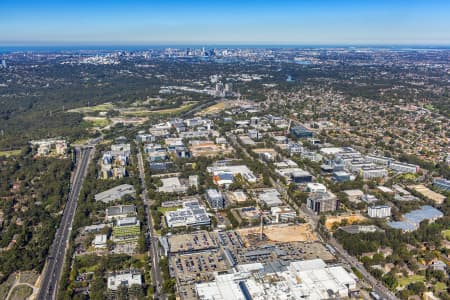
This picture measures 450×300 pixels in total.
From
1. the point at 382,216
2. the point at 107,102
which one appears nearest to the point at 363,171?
the point at 382,216

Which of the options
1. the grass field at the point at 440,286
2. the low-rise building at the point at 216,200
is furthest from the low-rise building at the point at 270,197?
the grass field at the point at 440,286

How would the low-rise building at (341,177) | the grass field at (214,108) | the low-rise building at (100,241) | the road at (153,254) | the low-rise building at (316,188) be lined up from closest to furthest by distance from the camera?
the road at (153,254), the low-rise building at (100,241), the low-rise building at (316,188), the low-rise building at (341,177), the grass field at (214,108)

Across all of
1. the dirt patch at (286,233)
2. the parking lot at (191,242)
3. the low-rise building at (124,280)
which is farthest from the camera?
the dirt patch at (286,233)

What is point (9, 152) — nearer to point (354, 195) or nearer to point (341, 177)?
point (341, 177)

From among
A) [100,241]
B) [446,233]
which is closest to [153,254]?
[100,241]

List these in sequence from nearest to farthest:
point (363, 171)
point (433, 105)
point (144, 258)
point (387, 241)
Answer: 1. point (144, 258)
2. point (387, 241)
3. point (363, 171)
4. point (433, 105)

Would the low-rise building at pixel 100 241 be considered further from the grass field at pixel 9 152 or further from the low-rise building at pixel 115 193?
the grass field at pixel 9 152

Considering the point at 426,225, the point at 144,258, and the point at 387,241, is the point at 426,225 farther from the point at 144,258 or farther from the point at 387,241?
the point at 144,258
